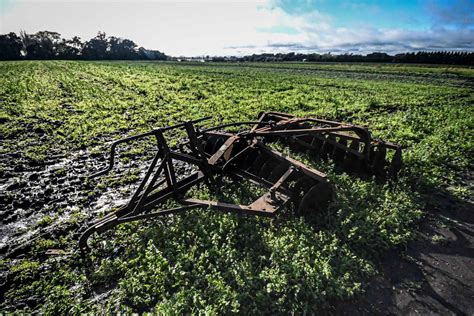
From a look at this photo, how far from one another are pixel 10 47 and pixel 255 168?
4213 inches

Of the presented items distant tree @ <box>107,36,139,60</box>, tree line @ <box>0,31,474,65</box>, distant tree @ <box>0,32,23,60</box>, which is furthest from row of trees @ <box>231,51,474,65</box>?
distant tree @ <box>0,32,23,60</box>

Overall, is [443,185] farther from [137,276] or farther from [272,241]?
[137,276]

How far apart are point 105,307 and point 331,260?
3088 millimetres

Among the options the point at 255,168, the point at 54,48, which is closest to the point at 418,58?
the point at 255,168

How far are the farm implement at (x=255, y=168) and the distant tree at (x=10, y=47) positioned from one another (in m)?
103

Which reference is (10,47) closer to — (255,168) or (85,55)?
(85,55)

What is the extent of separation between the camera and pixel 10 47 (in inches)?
3137

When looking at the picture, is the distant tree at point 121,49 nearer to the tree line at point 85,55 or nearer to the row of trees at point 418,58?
the tree line at point 85,55

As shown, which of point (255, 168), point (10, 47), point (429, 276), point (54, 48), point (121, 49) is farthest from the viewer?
point (121, 49)

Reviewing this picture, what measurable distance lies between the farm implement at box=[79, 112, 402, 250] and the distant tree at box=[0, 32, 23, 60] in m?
103

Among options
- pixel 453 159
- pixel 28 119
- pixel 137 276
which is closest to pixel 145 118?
pixel 28 119

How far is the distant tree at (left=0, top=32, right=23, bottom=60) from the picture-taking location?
3056 inches

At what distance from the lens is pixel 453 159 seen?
7.19 metres

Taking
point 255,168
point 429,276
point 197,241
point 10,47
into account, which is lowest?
point 429,276
